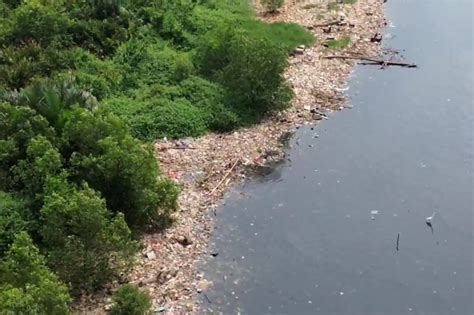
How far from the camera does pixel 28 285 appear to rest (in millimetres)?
9859

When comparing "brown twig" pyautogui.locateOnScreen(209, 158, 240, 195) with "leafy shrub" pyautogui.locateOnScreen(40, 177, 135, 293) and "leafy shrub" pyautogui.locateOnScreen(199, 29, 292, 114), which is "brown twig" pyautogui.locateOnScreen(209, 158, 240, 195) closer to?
"leafy shrub" pyautogui.locateOnScreen(199, 29, 292, 114)

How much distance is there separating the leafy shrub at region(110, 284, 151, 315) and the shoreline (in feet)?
1.75

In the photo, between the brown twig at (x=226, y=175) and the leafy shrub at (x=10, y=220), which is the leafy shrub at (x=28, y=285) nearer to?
the leafy shrub at (x=10, y=220)

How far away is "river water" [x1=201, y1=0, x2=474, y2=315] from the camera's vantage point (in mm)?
12258

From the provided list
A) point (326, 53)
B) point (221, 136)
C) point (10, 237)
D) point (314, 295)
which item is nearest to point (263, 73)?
point (221, 136)

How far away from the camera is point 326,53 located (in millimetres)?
20125

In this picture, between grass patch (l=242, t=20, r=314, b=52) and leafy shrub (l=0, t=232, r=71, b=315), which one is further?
grass patch (l=242, t=20, r=314, b=52)

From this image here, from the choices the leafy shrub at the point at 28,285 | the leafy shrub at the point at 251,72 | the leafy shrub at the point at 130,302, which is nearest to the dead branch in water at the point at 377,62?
the leafy shrub at the point at 251,72

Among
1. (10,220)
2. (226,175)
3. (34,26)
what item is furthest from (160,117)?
(10,220)

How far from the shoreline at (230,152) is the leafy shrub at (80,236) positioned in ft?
1.90

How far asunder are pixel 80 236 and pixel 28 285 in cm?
153

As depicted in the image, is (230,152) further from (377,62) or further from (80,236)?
(377,62)

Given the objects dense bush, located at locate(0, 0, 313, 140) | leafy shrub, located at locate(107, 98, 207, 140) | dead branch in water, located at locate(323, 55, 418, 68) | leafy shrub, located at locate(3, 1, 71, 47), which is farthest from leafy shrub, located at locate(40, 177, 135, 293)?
dead branch in water, located at locate(323, 55, 418, 68)

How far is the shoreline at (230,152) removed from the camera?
12234mm
